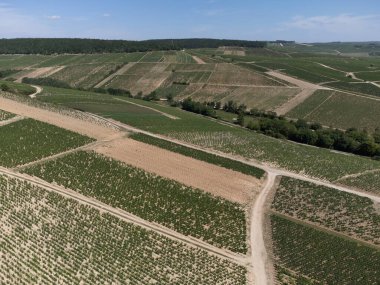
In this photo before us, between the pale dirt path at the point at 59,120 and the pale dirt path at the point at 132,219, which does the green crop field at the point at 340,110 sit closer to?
the pale dirt path at the point at 59,120

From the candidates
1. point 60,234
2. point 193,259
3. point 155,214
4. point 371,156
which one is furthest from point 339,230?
point 371,156

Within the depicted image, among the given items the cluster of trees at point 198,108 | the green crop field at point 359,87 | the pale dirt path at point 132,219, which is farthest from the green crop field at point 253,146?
the green crop field at point 359,87

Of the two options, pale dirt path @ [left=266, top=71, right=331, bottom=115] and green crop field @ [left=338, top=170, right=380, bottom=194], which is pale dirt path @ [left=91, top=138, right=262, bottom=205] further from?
pale dirt path @ [left=266, top=71, right=331, bottom=115]

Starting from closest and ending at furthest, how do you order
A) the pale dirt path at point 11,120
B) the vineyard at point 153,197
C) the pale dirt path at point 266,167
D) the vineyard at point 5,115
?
1. the vineyard at point 153,197
2. the pale dirt path at point 266,167
3. the pale dirt path at point 11,120
4. the vineyard at point 5,115

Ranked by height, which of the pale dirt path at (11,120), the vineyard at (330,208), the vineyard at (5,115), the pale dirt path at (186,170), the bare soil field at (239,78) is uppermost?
the bare soil field at (239,78)

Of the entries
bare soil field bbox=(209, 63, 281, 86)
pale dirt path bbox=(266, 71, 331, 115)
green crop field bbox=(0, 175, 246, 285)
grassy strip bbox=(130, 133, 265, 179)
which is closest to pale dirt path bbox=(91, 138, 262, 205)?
grassy strip bbox=(130, 133, 265, 179)

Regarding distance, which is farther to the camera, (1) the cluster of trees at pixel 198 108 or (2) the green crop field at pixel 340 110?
(1) the cluster of trees at pixel 198 108

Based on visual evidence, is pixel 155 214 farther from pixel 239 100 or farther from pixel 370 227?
pixel 239 100
